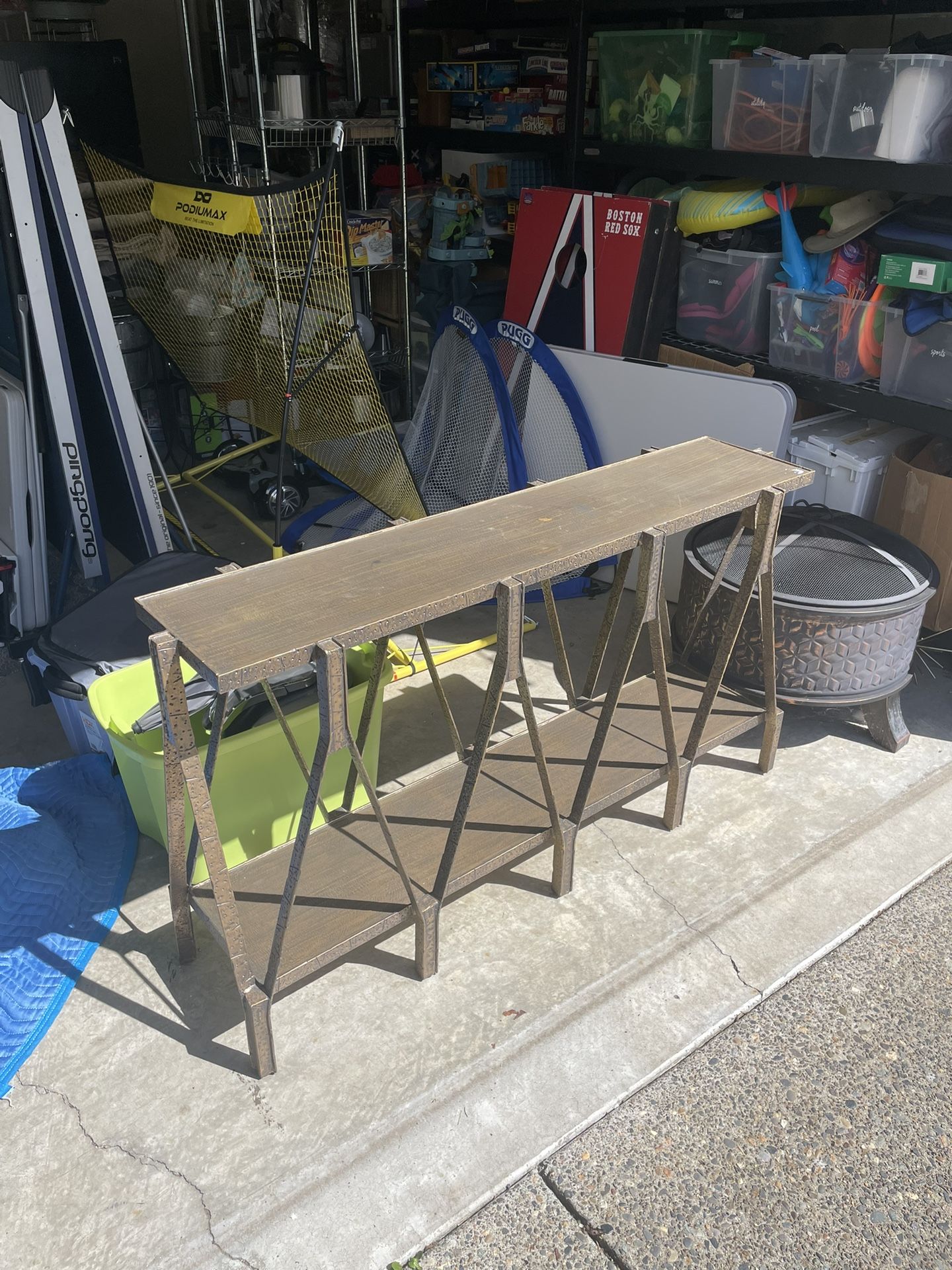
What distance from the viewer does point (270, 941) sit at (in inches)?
85.0

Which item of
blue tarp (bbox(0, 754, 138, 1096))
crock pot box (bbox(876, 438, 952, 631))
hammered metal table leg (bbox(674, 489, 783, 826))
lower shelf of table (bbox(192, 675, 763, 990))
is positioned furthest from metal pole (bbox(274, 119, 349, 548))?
crock pot box (bbox(876, 438, 952, 631))

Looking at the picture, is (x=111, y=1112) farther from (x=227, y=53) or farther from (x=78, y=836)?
(x=227, y=53)

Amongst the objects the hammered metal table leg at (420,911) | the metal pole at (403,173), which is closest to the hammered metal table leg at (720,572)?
the hammered metal table leg at (420,911)

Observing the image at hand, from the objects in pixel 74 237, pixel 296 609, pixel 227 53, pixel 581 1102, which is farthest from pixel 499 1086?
pixel 227 53

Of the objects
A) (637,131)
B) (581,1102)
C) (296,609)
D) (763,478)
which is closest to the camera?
(296,609)

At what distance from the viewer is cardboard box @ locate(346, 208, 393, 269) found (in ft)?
16.0

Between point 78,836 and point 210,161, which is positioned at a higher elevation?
point 210,161

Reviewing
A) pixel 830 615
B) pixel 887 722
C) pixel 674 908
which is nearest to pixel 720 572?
pixel 830 615

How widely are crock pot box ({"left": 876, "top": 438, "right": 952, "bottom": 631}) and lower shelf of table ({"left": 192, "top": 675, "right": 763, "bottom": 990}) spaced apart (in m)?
1.03

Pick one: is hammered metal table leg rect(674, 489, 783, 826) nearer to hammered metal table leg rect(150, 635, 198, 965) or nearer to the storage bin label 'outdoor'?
hammered metal table leg rect(150, 635, 198, 965)

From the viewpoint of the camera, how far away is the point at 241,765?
2.51m

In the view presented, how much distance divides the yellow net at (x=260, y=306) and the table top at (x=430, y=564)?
1.34 m

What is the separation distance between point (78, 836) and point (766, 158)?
11.0 ft

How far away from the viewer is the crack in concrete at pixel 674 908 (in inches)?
94.1
